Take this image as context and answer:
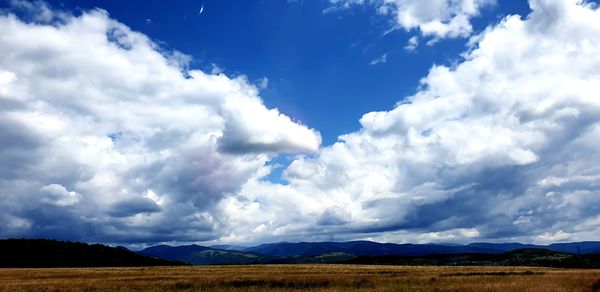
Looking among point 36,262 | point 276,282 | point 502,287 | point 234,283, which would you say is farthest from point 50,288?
point 36,262

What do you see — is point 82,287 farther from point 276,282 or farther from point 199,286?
point 276,282

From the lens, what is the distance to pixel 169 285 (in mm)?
44844

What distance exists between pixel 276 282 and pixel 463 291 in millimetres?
18633

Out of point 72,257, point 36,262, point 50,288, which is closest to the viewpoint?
point 50,288

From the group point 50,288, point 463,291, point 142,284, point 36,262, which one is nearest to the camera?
point 463,291

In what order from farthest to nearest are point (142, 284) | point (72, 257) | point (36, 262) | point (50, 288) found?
point (72, 257)
point (36, 262)
point (142, 284)
point (50, 288)

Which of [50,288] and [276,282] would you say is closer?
[50,288]

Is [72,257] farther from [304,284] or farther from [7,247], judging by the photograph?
[304,284]

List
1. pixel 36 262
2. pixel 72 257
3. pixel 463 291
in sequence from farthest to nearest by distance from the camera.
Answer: pixel 72 257
pixel 36 262
pixel 463 291

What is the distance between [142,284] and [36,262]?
549 ft

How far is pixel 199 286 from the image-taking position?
4434 cm

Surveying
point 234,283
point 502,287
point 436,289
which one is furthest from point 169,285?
point 502,287

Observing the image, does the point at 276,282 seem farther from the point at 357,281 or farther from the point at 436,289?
the point at 436,289

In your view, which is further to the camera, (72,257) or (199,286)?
(72,257)
